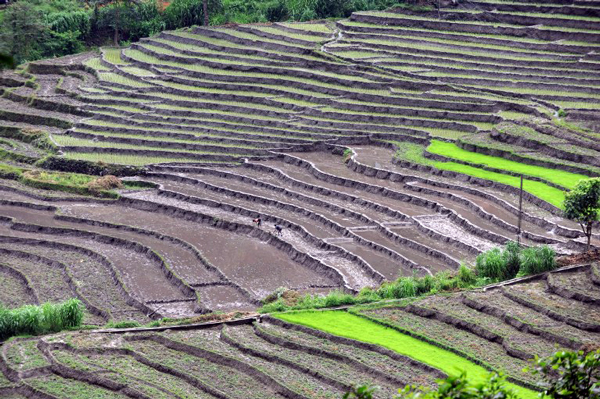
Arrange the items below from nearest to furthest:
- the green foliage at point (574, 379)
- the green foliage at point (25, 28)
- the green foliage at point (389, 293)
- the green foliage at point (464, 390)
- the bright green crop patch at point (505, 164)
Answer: the green foliage at point (464, 390), the green foliage at point (574, 379), the green foliage at point (389, 293), the bright green crop patch at point (505, 164), the green foliage at point (25, 28)

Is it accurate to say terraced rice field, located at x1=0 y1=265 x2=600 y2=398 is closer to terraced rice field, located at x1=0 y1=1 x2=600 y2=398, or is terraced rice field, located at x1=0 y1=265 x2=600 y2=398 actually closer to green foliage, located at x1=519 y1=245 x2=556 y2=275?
terraced rice field, located at x1=0 y1=1 x2=600 y2=398

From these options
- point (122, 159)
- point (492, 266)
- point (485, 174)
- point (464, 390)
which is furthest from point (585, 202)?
point (122, 159)

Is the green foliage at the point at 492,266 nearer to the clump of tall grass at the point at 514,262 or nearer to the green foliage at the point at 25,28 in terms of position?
the clump of tall grass at the point at 514,262

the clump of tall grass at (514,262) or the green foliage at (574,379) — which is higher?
the green foliage at (574,379)

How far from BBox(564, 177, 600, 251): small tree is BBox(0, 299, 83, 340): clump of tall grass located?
12053mm

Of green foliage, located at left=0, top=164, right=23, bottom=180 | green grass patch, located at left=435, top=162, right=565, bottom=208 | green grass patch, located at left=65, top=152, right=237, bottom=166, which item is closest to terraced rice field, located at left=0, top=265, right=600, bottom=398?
green grass patch, located at left=435, top=162, right=565, bottom=208

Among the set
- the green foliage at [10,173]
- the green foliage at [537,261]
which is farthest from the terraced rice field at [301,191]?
the green foliage at [537,261]

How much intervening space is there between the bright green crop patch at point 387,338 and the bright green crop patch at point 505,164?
11.7 metres

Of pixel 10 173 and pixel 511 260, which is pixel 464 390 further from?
pixel 10 173

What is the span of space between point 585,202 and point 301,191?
12.4 meters

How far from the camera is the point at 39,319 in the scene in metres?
21.2

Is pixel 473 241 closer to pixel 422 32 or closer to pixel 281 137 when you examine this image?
pixel 281 137

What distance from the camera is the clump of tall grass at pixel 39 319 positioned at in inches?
829

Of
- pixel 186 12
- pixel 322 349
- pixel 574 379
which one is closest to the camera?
pixel 574 379
